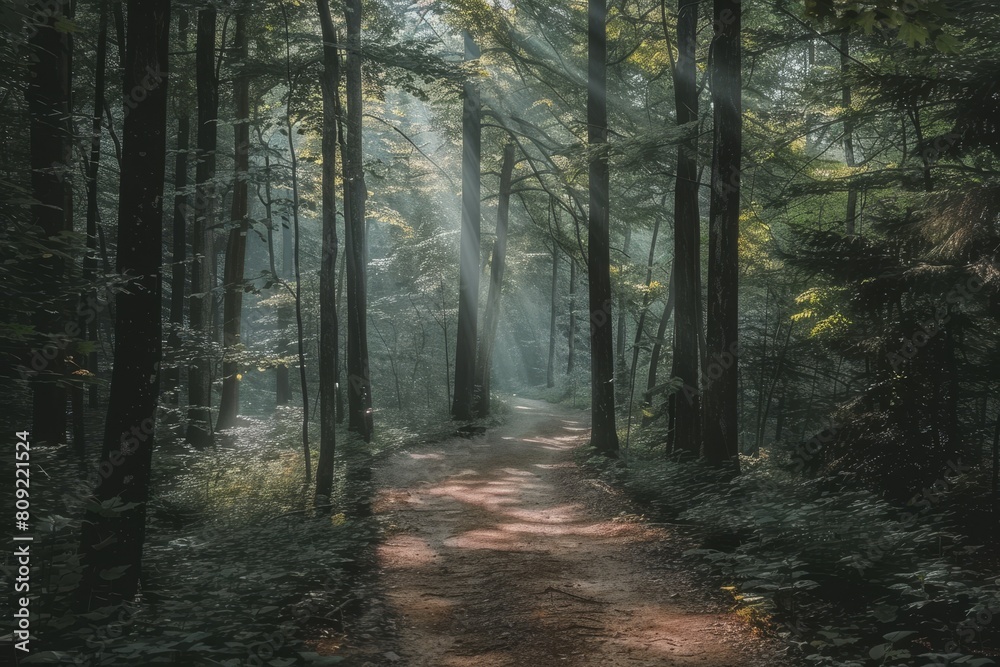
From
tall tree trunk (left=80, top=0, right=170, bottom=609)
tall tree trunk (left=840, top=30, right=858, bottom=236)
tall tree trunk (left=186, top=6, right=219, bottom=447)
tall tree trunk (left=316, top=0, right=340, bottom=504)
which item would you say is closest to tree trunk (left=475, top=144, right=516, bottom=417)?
tall tree trunk (left=186, top=6, right=219, bottom=447)

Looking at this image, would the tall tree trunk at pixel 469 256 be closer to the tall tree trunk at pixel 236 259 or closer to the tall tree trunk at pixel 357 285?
the tall tree trunk at pixel 357 285

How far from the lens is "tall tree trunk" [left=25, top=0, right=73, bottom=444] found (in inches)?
328

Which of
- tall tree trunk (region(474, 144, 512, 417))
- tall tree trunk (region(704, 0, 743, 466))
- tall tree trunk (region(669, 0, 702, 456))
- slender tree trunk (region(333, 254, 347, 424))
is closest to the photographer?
tall tree trunk (region(704, 0, 743, 466))

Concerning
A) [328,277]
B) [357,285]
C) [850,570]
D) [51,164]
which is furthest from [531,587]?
[357,285]

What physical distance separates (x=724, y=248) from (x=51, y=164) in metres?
9.61

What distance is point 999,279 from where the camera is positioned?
6.29 m

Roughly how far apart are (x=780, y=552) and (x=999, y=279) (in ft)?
10.7

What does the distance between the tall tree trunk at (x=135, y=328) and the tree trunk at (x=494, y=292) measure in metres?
15.5

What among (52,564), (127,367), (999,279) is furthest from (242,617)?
(999,279)

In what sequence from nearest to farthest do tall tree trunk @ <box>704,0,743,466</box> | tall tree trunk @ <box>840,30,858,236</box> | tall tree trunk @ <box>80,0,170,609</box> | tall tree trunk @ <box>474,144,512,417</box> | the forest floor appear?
the forest floor < tall tree trunk @ <box>80,0,170,609</box> < tall tree trunk @ <box>840,30,858,236</box> < tall tree trunk @ <box>704,0,743,466</box> < tall tree trunk @ <box>474,144,512,417</box>

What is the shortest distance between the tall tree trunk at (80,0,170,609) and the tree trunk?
15.5 metres

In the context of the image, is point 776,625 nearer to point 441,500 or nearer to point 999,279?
point 999,279

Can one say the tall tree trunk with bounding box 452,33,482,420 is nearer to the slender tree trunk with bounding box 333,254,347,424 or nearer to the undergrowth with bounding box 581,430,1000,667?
the slender tree trunk with bounding box 333,254,347,424

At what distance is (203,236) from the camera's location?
1570 centimetres
